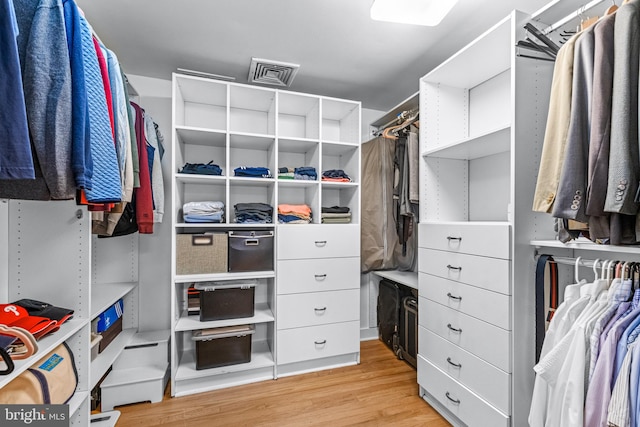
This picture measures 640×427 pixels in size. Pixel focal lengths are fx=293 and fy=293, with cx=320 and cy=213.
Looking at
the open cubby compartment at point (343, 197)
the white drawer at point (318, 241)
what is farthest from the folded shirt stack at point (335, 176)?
the white drawer at point (318, 241)

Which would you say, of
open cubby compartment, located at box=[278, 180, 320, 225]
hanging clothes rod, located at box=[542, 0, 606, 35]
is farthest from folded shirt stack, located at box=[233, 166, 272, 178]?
hanging clothes rod, located at box=[542, 0, 606, 35]

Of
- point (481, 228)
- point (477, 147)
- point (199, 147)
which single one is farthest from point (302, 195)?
point (481, 228)

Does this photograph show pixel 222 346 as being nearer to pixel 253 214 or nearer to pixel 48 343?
pixel 253 214

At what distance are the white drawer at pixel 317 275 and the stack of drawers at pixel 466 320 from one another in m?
0.59

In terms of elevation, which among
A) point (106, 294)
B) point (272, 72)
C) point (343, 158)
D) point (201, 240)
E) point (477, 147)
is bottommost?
point (106, 294)

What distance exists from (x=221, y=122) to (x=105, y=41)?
895 millimetres

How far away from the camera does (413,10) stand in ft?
4.36

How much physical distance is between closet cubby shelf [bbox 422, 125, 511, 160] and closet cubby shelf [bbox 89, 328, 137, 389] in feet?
7.49

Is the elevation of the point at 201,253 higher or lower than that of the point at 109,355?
higher

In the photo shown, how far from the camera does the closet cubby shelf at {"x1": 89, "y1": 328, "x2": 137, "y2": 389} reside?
1.61 metres

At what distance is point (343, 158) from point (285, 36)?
3.80 ft

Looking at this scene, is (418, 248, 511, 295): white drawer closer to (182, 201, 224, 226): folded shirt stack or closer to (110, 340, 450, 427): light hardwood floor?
(110, 340, 450, 427): light hardwood floor

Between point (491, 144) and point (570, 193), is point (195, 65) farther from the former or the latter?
point (570, 193)

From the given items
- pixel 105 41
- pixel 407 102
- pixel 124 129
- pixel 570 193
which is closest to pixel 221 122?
pixel 105 41
